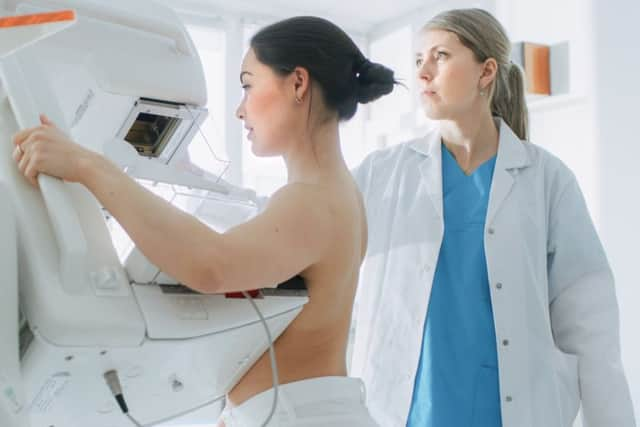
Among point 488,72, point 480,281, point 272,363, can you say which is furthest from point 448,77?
point 272,363

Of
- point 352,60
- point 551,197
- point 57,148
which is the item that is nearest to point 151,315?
point 57,148

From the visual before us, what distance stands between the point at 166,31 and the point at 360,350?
0.95 meters

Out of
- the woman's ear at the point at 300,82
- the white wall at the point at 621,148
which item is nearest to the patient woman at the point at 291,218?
the woman's ear at the point at 300,82

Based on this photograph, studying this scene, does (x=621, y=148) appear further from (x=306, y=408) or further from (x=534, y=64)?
(x=306, y=408)

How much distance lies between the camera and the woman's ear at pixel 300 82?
118cm

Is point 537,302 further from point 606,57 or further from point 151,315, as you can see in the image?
point 606,57

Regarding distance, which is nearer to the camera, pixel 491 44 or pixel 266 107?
pixel 266 107

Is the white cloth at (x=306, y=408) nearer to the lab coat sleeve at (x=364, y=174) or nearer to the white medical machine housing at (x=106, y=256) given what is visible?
the white medical machine housing at (x=106, y=256)

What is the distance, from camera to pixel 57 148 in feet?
2.98

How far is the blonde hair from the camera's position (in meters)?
1.79

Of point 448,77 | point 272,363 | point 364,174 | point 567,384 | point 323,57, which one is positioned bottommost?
point 567,384

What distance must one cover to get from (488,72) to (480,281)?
1.66ft

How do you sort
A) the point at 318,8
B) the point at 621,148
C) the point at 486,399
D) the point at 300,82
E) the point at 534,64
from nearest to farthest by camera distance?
the point at 300,82
the point at 486,399
the point at 621,148
the point at 534,64
the point at 318,8

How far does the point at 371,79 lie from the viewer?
125 centimetres
